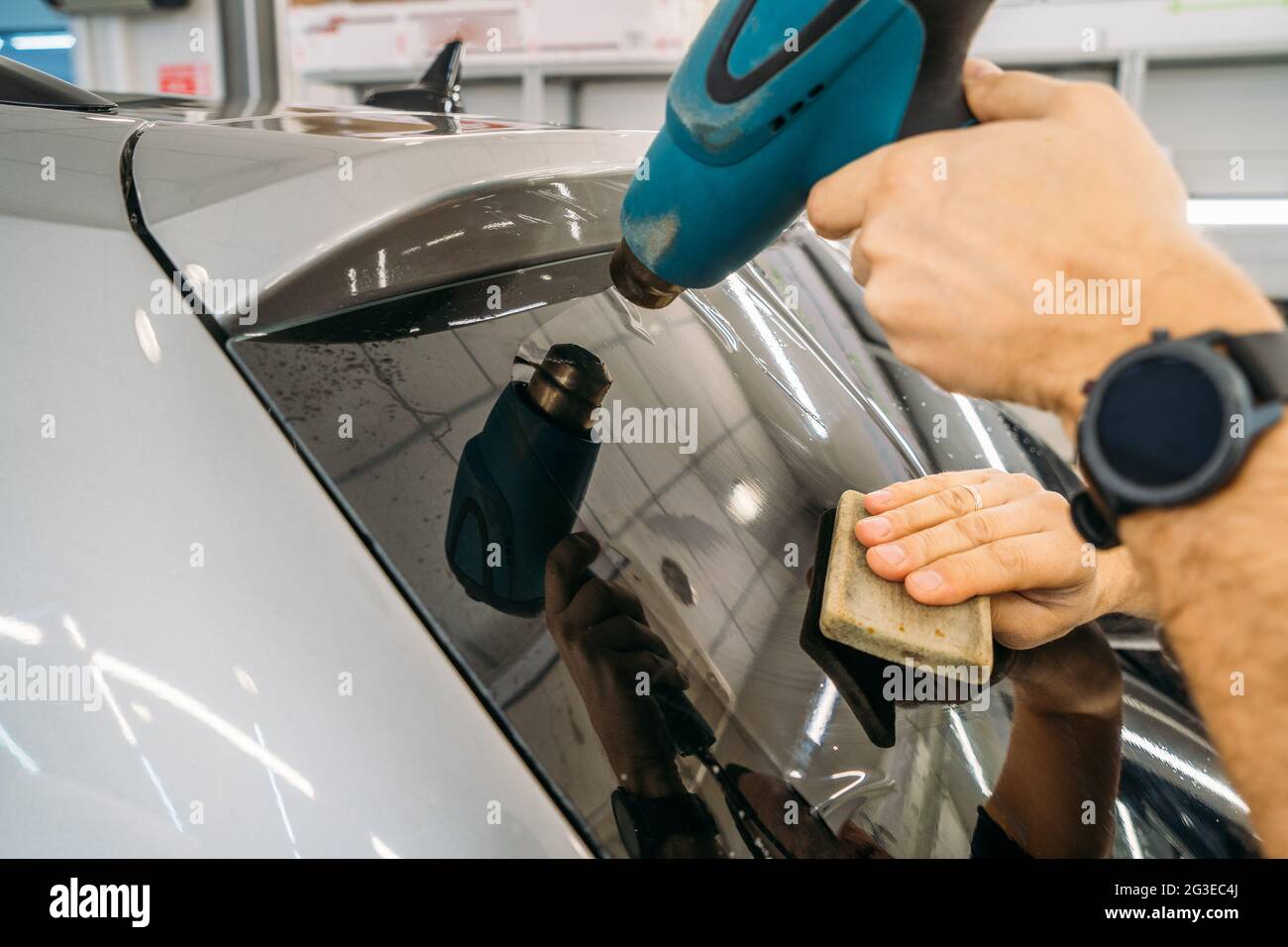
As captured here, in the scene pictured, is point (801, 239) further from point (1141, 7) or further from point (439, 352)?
point (1141, 7)

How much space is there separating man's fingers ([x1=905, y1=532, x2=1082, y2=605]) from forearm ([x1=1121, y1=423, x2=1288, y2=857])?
27cm

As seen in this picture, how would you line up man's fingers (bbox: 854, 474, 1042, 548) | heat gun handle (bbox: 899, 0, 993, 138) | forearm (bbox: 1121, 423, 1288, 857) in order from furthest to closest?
man's fingers (bbox: 854, 474, 1042, 548)
heat gun handle (bbox: 899, 0, 993, 138)
forearm (bbox: 1121, 423, 1288, 857)

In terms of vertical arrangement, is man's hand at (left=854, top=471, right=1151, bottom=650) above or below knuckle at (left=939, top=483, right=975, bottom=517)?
below

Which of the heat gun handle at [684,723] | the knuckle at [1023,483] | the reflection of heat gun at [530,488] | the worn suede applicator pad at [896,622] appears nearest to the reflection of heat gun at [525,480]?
the reflection of heat gun at [530,488]

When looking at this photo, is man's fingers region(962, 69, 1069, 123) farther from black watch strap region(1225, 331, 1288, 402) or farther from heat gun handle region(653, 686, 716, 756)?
heat gun handle region(653, 686, 716, 756)

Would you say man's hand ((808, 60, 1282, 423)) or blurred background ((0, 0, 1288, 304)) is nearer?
man's hand ((808, 60, 1282, 423))

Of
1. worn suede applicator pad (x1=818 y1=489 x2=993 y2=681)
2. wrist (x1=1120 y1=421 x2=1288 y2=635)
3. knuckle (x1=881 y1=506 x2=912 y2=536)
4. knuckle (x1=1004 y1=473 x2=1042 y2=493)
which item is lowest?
worn suede applicator pad (x1=818 y1=489 x2=993 y2=681)

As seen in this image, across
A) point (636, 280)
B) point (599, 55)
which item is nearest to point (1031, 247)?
point (636, 280)

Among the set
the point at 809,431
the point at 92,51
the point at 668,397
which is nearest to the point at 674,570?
the point at 668,397

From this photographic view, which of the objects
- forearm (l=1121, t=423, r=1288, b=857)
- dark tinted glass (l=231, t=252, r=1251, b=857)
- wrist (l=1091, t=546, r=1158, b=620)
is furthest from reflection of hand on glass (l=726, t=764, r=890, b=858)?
wrist (l=1091, t=546, r=1158, b=620)

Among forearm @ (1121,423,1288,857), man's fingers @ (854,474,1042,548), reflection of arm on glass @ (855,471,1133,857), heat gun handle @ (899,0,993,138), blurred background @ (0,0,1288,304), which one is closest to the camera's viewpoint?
forearm @ (1121,423,1288,857)

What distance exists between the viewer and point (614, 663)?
0.63m

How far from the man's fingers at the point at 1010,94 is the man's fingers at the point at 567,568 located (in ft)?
1.33

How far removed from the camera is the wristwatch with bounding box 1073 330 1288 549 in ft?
1.57
